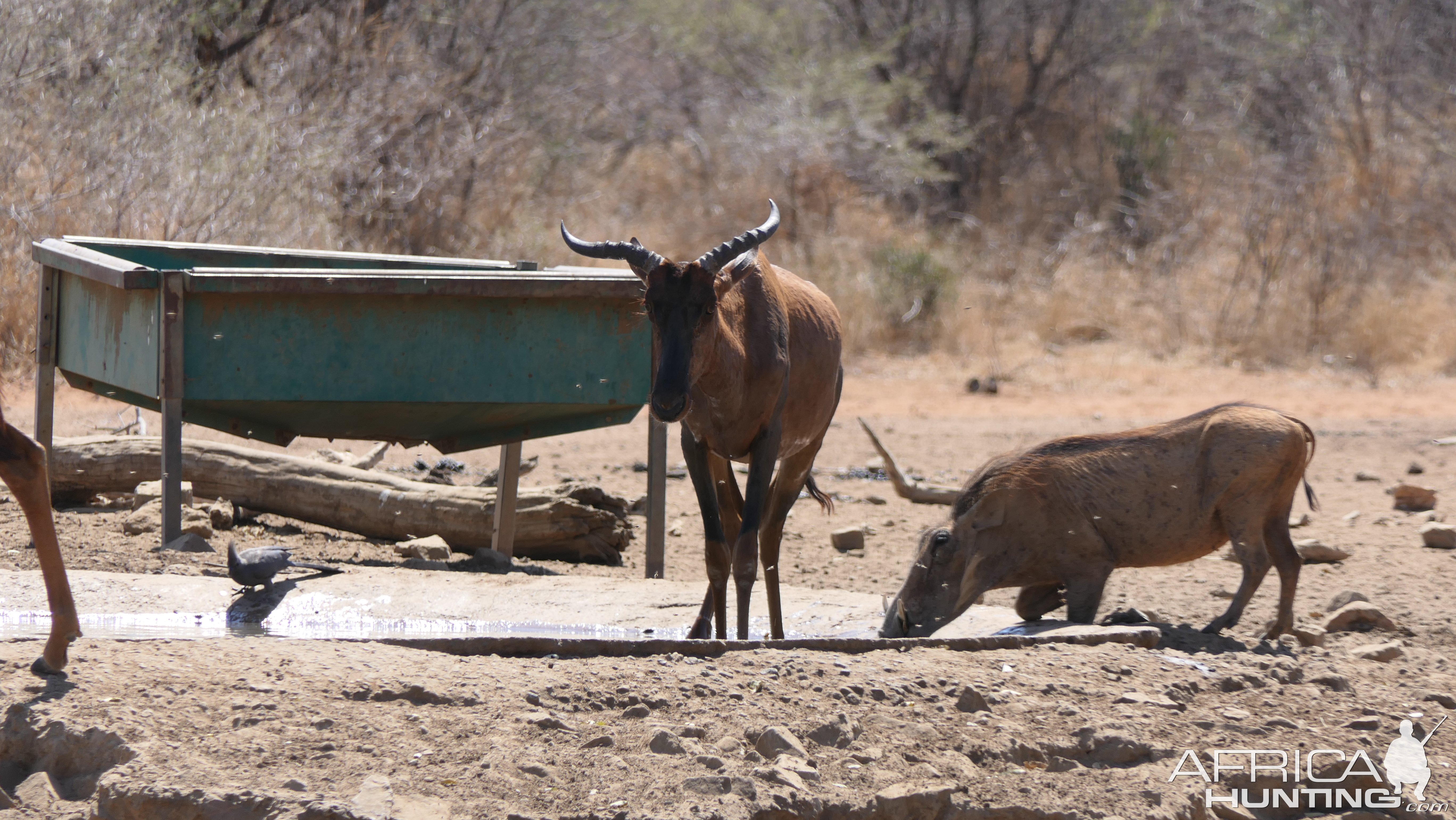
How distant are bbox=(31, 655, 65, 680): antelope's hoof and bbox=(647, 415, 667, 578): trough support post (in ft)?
11.4

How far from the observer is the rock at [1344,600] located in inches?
265

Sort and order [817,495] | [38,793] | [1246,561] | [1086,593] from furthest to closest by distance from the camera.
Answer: [817,495], [1246,561], [1086,593], [38,793]

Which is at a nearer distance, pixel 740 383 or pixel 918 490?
pixel 740 383

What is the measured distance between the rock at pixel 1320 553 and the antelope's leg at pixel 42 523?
21.0ft

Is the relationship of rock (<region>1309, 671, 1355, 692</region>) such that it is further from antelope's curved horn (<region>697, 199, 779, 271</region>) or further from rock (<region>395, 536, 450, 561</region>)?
rock (<region>395, 536, 450, 561</region>)

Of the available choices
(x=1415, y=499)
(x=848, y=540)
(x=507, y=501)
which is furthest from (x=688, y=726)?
(x=1415, y=499)

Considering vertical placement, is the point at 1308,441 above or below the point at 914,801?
above

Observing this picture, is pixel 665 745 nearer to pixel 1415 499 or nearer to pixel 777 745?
pixel 777 745

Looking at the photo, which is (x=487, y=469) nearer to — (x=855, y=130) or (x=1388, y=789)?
(x=1388, y=789)

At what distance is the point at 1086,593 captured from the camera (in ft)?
19.1

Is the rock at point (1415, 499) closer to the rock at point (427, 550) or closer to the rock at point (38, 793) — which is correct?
the rock at point (427, 550)

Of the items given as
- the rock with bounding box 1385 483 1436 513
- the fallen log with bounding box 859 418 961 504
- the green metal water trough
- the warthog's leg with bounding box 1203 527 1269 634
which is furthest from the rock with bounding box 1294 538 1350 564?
the green metal water trough

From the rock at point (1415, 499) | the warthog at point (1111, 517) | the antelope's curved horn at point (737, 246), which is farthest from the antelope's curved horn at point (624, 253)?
the rock at point (1415, 499)

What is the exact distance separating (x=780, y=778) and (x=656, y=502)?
11.3 ft
